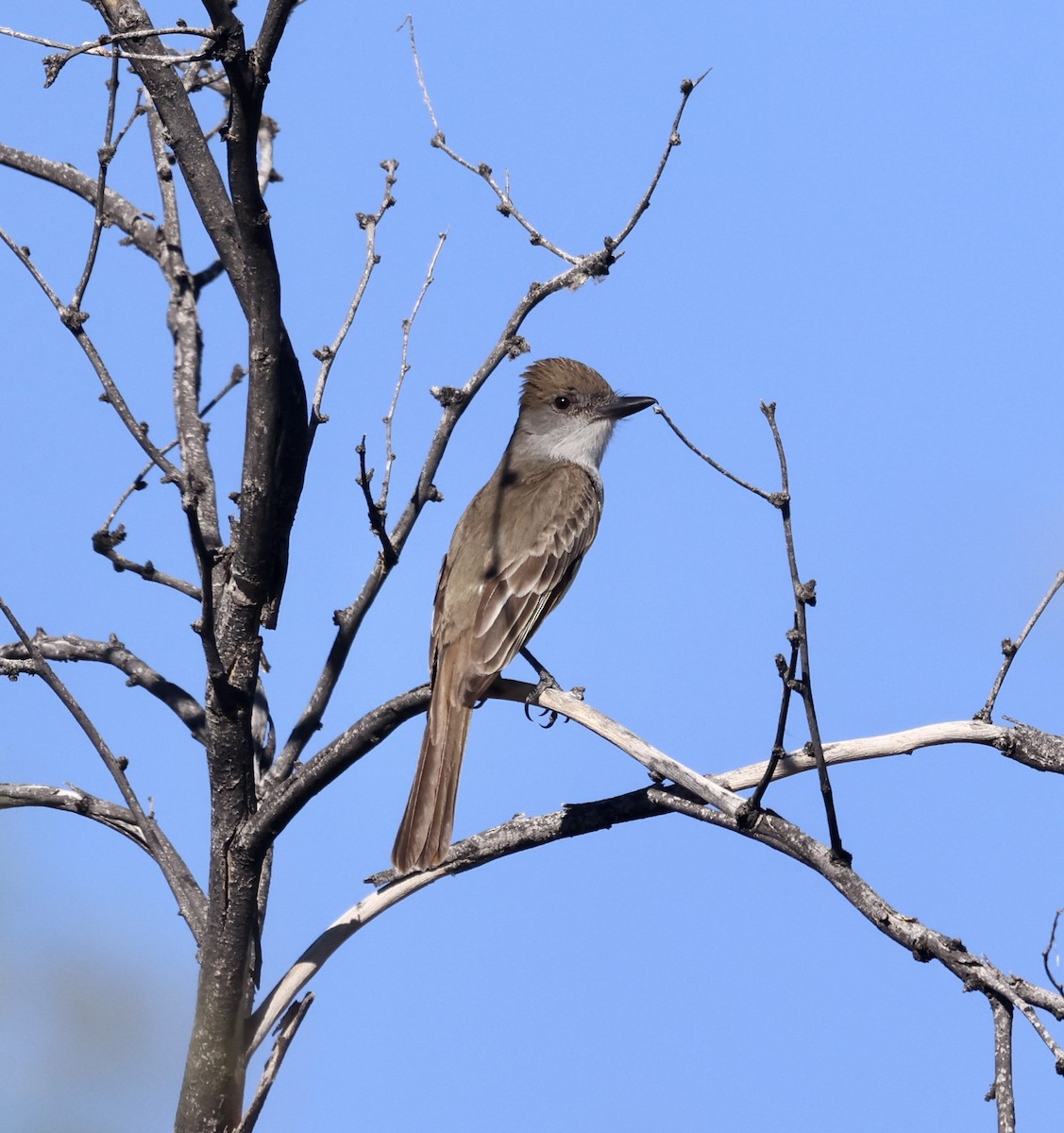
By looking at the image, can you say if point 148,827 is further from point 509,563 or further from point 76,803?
point 509,563

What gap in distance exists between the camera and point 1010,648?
441cm

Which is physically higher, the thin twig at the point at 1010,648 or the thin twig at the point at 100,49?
the thin twig at the point at 100,49

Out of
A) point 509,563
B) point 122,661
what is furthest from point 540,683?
point 122,661

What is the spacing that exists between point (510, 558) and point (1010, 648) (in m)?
3.20

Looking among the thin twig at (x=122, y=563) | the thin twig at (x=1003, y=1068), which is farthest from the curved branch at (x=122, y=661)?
the thin twig at (x=1003, y=1068)

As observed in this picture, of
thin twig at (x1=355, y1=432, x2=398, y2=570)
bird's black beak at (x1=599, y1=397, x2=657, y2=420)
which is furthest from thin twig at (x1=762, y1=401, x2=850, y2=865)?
bird's black beak at (x1=599, y1=397, x2=657, y2=420)

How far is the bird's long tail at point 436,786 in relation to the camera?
18.8 feet

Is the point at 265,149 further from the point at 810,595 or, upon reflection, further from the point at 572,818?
the point at 810,595

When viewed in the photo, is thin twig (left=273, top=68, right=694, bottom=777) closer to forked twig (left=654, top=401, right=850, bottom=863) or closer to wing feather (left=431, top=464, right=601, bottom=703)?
wing feather (left=431, top=464, right=601, bottom=703)

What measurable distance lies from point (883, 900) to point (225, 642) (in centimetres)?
261

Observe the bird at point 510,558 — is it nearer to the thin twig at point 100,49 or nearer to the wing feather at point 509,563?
the wing feather at point 509,563

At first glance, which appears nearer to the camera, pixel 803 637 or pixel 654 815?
pixel 803 637

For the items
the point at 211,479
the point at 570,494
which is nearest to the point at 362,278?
the point at 211,479

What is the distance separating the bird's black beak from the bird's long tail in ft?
8.81
